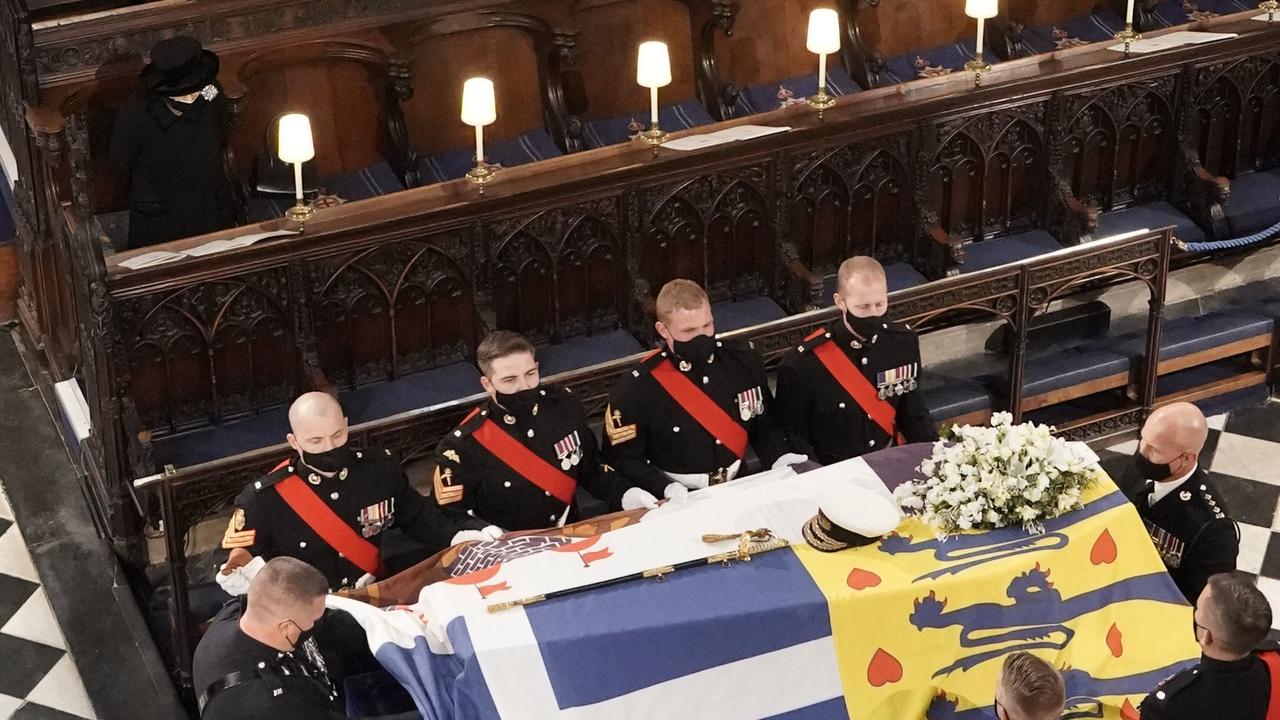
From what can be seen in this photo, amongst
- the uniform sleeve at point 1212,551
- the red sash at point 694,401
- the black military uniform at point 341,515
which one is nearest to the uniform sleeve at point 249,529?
the black military uniform at point 341,515

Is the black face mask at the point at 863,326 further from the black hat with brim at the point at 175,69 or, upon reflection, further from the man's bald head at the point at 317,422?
the black hat with brim at the point at 175,69

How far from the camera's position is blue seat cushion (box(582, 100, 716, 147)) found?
8453mm

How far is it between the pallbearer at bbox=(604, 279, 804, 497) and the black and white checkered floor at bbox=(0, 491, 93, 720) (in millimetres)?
2077

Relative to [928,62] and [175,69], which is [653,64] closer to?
[175,69]

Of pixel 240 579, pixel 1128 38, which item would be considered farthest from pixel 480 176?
pixel 1128 38

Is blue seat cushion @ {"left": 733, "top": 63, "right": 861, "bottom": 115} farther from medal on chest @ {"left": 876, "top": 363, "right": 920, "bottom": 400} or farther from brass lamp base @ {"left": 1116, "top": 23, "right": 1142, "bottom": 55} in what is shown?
medal on chest @ {"left": 876, "top": 363, "right": 920, "bottom": 400}

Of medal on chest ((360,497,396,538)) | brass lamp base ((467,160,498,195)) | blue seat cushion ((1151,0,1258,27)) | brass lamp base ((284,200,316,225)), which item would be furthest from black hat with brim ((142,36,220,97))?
blue seat cushion ((1151,0,1258,27))

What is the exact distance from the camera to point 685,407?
6289 millimetres

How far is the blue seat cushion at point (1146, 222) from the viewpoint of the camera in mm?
8228

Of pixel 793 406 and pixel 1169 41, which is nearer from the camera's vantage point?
pixel 793 406

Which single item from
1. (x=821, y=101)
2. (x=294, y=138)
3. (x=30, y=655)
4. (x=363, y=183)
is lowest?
(x=30, y=655)

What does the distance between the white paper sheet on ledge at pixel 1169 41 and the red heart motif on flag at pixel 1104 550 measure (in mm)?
3297

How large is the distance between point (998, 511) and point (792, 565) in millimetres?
657

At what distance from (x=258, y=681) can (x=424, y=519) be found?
3.66 feet
